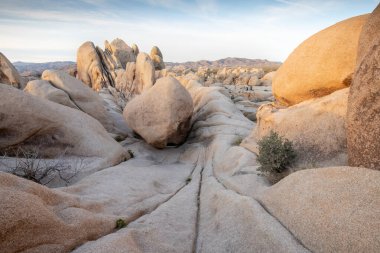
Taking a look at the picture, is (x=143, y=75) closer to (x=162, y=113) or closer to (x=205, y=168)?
(x=162, y=113)

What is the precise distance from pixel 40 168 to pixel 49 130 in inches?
141

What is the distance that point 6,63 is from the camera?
36250mm

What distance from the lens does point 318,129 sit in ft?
39.5

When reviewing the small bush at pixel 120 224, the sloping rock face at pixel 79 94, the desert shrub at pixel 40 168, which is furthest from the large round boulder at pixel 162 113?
the small bush at pixel 120 224

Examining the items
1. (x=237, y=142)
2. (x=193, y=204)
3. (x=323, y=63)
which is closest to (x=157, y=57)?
(x=237, y=142)

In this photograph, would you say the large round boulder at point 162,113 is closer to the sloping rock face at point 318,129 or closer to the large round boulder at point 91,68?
the sloping rock face at point 318,129

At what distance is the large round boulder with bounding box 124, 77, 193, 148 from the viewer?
20.7 m

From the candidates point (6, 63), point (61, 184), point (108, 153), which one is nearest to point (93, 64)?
point (6, 63)

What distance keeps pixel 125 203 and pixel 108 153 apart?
6.62 m

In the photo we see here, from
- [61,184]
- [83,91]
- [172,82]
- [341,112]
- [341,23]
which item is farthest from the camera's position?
[83,91]

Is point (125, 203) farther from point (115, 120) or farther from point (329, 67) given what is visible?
point (115, 120)

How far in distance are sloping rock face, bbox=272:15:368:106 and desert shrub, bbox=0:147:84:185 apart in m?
11.7

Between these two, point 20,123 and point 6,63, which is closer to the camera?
point 20,123

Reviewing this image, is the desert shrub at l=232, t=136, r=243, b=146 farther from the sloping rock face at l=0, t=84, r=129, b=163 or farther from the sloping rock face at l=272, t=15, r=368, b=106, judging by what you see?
the sloping rock face at l=0, t=84, r=129, b=163
